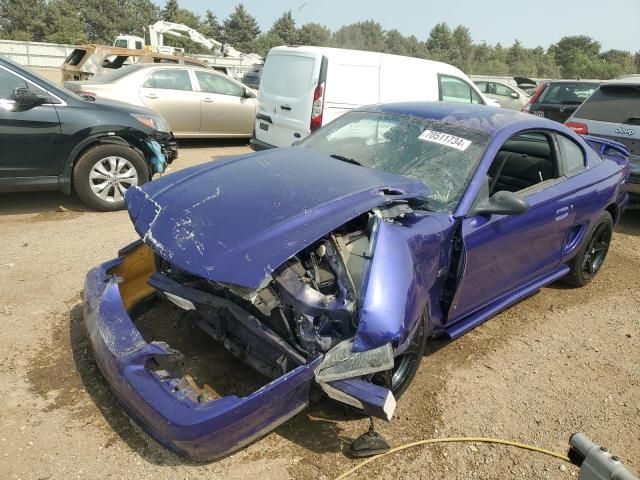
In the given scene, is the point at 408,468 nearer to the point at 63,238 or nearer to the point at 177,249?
the point at 177,249

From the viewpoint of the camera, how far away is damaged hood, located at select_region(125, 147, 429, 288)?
7.83 feet

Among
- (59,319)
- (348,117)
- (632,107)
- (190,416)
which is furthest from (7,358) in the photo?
(632,107)

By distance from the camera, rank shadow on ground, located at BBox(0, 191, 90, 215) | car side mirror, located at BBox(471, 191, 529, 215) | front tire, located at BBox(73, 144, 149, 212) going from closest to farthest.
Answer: car side mirror, located at BBox(471, 191, 529, 215), front tire, located at BBox(73, 144, 149, 212), shadow on ground, located at BBox(0, 191, 90, 215)

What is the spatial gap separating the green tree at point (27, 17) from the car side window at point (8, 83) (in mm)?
73643

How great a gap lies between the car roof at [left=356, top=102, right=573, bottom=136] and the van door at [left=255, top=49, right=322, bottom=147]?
2978 millimetres

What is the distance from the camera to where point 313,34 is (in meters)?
75.7

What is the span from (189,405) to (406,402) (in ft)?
4.27

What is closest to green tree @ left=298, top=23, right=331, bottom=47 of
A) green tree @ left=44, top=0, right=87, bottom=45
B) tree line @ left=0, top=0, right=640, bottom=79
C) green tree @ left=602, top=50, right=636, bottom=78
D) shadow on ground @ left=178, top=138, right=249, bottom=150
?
tree line @ left=0, top=0, right=640, bottom=79

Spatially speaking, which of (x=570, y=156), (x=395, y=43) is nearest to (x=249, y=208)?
(x=570, y=156)

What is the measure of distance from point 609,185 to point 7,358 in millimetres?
4750

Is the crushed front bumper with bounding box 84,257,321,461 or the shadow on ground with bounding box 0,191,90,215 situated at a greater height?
the crushed front bumper with bounding box 84,257,321,461

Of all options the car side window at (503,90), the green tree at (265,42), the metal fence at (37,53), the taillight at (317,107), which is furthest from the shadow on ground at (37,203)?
the green tree at (265,42)

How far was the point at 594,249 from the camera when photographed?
185 inches

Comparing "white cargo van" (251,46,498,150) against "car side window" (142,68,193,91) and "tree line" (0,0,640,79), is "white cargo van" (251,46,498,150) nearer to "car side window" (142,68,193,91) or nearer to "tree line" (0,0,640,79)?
"car side window" (142,68,193,91)
